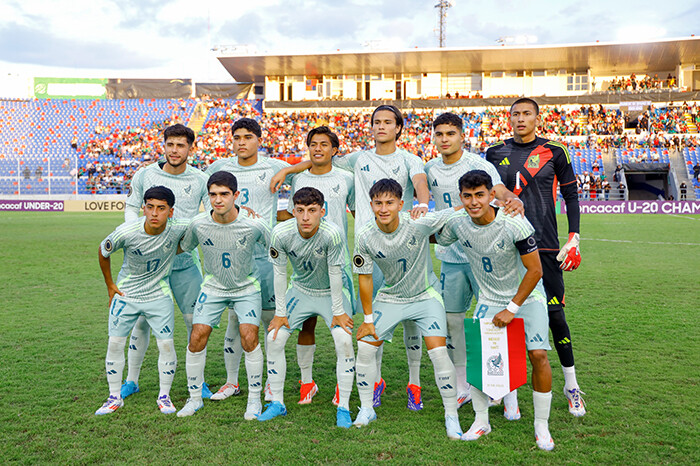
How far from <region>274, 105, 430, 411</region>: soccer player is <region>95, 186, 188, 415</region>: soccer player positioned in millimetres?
1022

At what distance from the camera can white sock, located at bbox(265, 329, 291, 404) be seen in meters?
4.49

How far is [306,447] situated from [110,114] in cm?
4548

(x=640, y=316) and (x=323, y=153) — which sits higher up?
(x=323, y=153)

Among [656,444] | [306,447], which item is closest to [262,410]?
[306,447]

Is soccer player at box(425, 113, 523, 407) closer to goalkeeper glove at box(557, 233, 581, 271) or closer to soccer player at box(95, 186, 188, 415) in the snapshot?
goalkeeper glove at box(557, 233, 581, 271)

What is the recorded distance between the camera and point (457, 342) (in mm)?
4789

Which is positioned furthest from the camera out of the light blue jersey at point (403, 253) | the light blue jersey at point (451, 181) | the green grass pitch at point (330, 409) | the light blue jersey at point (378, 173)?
the light blue jersey at point (378, 173)

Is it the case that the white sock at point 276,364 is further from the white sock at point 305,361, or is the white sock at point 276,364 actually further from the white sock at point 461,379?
the white sock at point 461,379

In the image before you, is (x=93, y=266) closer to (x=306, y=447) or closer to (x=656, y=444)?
(x=306, y=447)

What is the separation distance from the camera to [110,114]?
145 feet

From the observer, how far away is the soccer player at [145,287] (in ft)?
14.9

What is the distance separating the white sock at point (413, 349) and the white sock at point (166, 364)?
1938 mm

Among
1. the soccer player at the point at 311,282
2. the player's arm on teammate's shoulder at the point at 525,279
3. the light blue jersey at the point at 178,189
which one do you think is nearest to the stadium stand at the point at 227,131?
the light blue jersey at the point at 178,189

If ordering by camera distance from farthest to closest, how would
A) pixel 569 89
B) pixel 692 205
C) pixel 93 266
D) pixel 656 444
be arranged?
pixel 569 89, pixel 692 205, pixel 93 266, pixel 656 444
